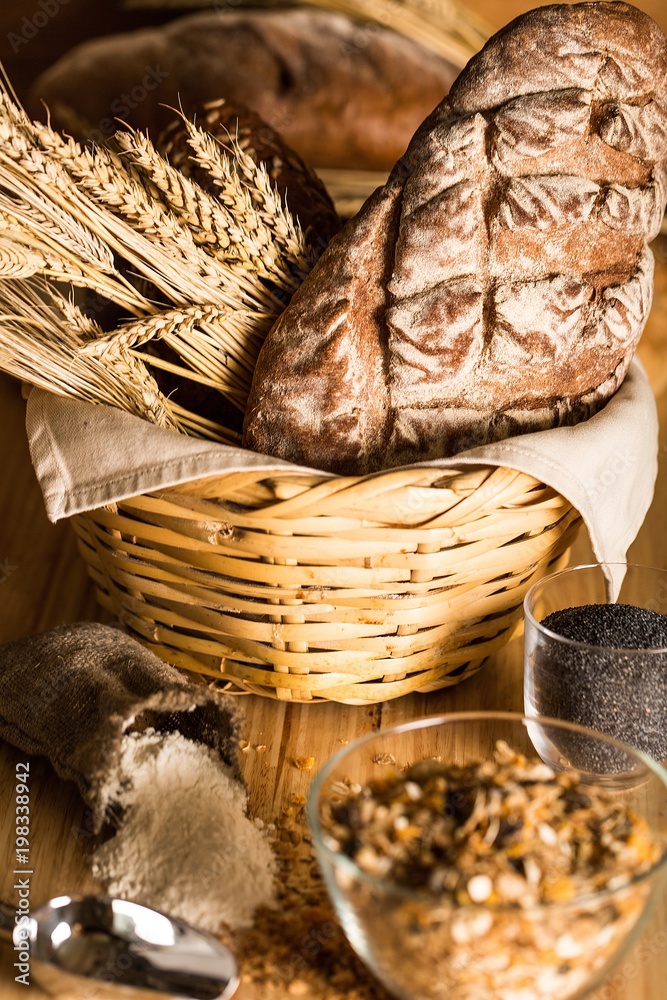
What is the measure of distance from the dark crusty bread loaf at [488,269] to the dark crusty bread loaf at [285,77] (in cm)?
107

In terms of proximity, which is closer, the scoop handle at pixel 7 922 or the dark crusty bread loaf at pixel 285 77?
the scoop handle at pixel 7 922

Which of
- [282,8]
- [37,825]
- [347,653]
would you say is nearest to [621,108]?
[347,653]

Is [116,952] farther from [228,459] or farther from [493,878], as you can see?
[228,459]

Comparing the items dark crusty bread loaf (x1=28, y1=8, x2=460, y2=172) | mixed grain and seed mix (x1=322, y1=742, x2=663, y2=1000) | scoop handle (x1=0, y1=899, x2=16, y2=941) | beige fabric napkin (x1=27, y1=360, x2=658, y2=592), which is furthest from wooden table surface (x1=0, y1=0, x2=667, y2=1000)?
dark crusty bread loaf (x1=28, y1=8, x2=460, y2=172)

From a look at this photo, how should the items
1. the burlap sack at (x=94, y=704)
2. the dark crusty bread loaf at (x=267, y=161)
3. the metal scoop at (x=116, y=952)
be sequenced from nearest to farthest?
the metal scoop at (x=116, y=952)
the burlap sack at (x=94, y=704)
the dark crusty bread loaf at (x=267, y=161)

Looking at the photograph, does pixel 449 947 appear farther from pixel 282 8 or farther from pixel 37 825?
pixel 282 8

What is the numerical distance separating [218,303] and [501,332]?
0.34 meters

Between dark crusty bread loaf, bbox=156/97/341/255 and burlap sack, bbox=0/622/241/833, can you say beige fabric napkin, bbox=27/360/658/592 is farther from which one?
dark crusty bread loaf, bbox=156/97/341/255

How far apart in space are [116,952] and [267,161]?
998mm

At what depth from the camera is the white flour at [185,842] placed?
819 mm

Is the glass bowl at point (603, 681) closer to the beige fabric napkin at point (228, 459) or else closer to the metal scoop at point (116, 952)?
the beige fabric napkin at point (228, 459)

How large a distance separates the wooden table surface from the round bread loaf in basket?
47 millimetres

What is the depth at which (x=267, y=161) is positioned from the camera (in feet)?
4.26

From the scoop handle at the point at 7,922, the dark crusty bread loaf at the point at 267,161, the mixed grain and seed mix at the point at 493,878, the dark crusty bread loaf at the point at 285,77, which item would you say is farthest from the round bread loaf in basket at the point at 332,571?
the dark crusty bread loaf at the point at 285,77
